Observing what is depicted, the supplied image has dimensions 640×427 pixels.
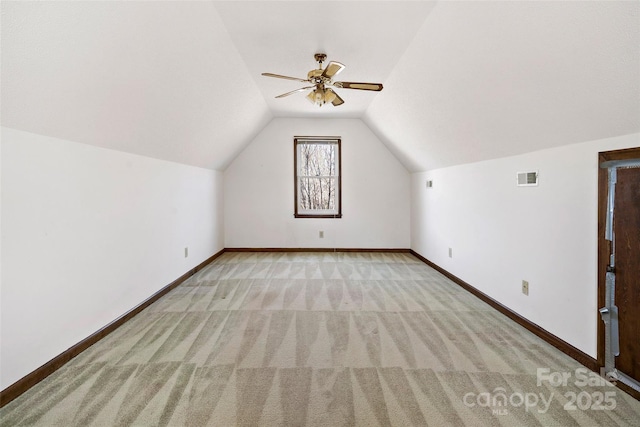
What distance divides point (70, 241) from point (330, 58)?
2809 mm

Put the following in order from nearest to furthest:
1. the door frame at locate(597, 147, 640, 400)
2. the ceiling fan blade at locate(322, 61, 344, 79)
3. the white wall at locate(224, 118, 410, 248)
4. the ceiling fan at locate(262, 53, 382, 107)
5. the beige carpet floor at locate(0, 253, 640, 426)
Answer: the beige carpet floor at locate(0, 253, 640, 426) < the door frame at locate(597, 147, 640, 400) < the ceiling fan blade at locate(322, 61, 344, 79) < the ceiling fan at locate(262, 53, 382, 107) < the white wall at locate(224, 118, 410, 248)

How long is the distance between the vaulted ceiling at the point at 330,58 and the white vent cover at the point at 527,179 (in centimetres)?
23

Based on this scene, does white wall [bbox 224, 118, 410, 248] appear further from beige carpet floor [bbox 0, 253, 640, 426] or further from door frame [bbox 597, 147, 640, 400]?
door frame [bbox 597, 147, 640, 400]

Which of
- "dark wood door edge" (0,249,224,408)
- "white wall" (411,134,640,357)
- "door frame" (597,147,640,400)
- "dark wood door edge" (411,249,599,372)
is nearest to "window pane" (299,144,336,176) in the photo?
"white wall" (411,134,640,357)

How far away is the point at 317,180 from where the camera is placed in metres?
6.32

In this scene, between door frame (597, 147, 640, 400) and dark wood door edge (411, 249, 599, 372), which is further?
dark wood door edge (411, 249, 599, 372)

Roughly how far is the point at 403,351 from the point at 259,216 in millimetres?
4384

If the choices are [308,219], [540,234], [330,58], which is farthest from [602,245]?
[308,219]

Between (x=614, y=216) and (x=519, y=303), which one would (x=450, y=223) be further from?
(x=614, y=216)

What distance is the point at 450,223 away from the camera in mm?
4379

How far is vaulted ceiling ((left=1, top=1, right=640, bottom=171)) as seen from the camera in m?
1.58

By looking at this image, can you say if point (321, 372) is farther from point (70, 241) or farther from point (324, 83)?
point (324, 83)

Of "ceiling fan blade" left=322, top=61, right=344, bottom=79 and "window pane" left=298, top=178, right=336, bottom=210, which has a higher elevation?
"ceiling fan blade" left=322, top=61, right=344, bottom=79

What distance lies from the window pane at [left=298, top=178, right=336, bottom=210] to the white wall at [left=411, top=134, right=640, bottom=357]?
2638 millimetres
